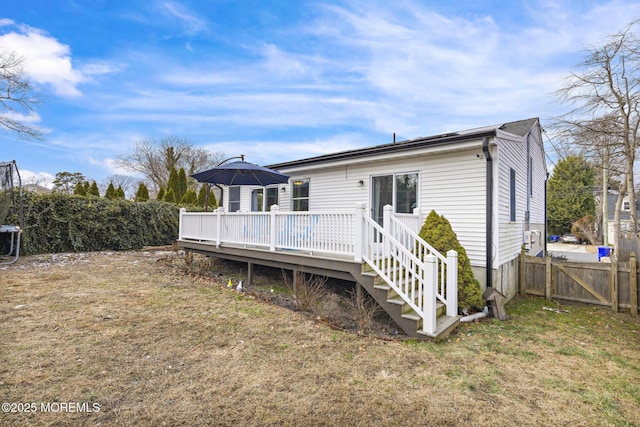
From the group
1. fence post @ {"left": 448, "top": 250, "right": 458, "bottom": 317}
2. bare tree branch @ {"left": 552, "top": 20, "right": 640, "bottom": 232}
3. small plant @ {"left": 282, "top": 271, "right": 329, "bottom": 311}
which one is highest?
bare tree branch @ {"left": 552, "top": 20, "right": 640, "bottom": 232}

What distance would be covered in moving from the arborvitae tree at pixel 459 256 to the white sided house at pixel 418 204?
439 mm

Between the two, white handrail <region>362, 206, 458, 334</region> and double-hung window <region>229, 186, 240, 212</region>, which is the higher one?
double-hung window <region>229, 186, 240, 212</region>

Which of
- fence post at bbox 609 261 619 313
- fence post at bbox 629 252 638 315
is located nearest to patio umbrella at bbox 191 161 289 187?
fence post at bbox 609 261 619 313

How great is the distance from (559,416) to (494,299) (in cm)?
343

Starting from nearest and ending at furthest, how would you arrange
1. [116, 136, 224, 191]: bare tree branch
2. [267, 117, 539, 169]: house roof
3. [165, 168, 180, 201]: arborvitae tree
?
[267, 117, 539, 169]: house roof
[165, 168, 180, 201]: arborvitae tree
[116, 136, 224, 191]: bare tree branch

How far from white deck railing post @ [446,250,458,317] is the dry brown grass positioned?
0.45 meters

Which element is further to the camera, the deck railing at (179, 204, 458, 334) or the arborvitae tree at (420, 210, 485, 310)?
the arborvitae tree at (420, 210, 485, 310)

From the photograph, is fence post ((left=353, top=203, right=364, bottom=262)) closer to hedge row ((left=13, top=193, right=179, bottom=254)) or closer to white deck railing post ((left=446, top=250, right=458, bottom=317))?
white deck railing post ((left=446, top=250, right=458, bottom=317))

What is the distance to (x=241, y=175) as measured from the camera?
8438 mm

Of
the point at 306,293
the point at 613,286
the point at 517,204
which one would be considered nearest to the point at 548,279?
the point at 613,286

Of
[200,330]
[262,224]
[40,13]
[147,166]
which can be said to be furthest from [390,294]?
[147,166]

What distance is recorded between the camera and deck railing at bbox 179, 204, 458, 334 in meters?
4.55

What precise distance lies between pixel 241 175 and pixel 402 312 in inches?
222

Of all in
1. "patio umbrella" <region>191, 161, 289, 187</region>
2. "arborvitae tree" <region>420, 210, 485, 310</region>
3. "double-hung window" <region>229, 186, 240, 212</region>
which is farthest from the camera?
"double-hung window" <region>229, 186, 240, 212</region>
